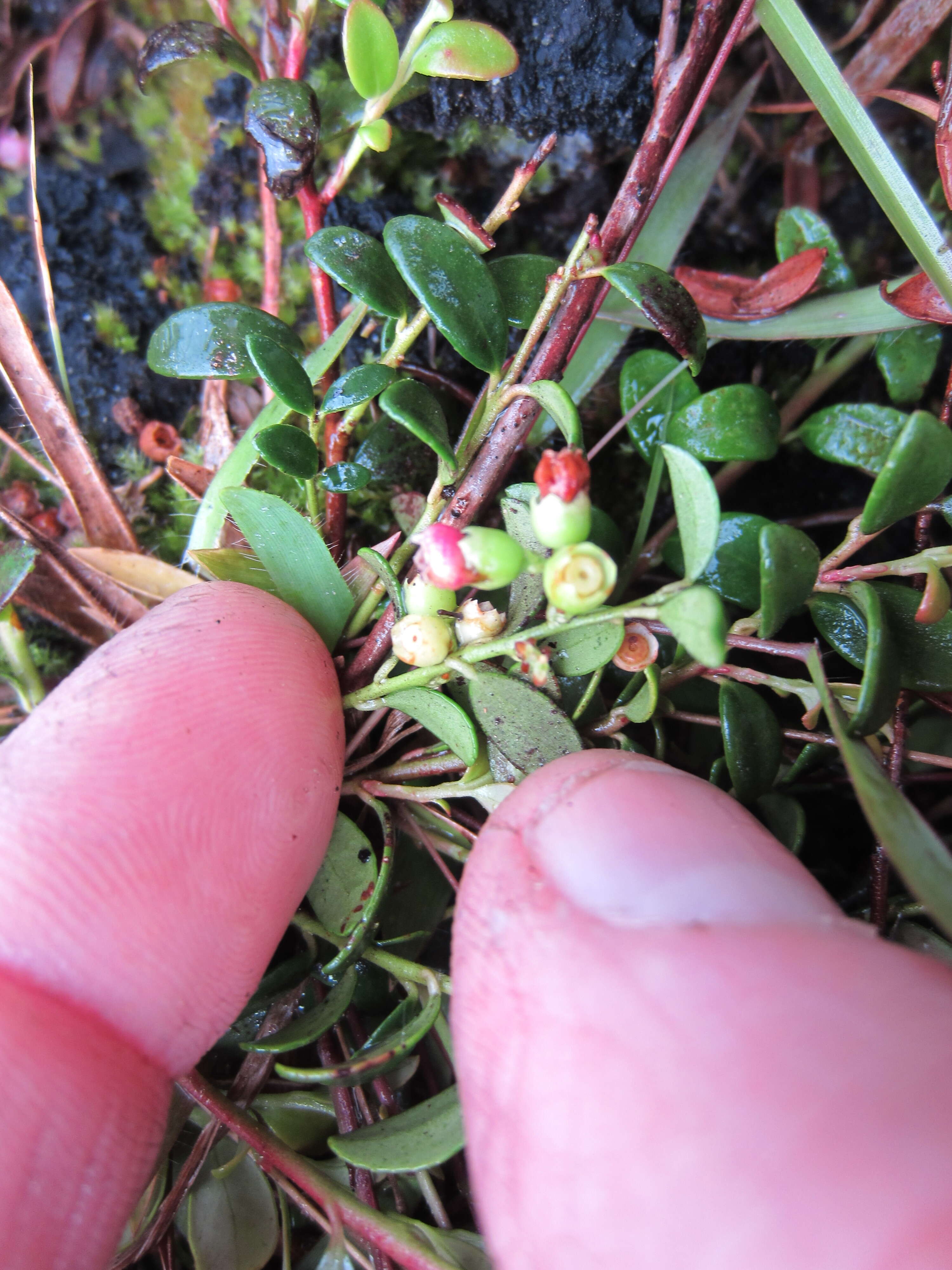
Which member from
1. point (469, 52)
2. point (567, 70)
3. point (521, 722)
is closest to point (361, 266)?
point (469, 52)

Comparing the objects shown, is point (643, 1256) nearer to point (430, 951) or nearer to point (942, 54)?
point (430, 951)

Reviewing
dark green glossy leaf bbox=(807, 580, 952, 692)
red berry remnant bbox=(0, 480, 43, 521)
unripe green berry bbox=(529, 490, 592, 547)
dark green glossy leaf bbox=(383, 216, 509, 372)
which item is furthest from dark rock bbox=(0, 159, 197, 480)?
dark green glossy leaf bbox=(807, 580, 952, 692)

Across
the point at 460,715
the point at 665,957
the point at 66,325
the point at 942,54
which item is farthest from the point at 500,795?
the point at 942,54

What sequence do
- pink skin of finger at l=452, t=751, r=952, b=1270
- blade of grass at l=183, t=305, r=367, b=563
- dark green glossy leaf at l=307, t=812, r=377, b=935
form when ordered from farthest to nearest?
1. blade of grass at l=183, t=305, r=367, b=563
2. dark green glossy leaf at l=307, t=812, r=377, b=935
3. pink skin of finger at l=452, t=751, r=952, b=1270

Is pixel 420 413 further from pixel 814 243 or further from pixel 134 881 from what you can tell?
pixel 814 243

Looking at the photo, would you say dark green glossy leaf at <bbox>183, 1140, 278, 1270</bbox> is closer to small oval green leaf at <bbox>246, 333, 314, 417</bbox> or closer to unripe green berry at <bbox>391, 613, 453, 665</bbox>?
unripe green berry at <bbox>391, 613, 453, 665</bbox>

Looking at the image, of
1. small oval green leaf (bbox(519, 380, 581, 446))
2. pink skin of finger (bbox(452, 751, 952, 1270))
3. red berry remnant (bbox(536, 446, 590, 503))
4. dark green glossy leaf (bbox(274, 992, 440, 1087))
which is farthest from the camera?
dark green glossy leaf (bbox(274, 992, 440, 1087))
